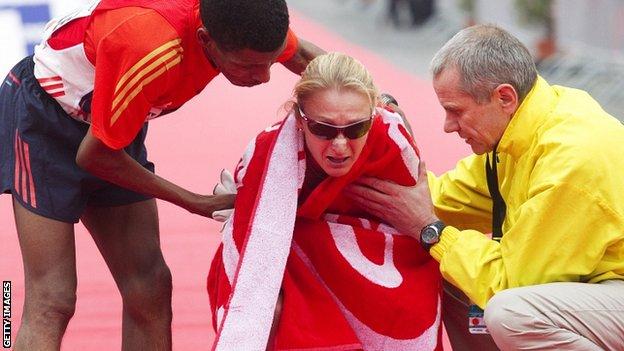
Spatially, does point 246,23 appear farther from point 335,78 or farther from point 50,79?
point 50,79

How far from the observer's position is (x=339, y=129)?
3668mm

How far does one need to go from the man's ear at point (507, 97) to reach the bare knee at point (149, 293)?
1235 mm

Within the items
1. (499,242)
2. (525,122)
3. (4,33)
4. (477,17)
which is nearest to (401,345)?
(499,242)

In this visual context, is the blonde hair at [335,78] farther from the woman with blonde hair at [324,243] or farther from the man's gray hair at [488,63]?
the man's gray hair at [488,63]

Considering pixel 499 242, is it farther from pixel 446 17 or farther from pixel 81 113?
pixel 446 17

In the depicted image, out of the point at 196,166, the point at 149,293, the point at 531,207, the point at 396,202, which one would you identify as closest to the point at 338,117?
the point at 396,202

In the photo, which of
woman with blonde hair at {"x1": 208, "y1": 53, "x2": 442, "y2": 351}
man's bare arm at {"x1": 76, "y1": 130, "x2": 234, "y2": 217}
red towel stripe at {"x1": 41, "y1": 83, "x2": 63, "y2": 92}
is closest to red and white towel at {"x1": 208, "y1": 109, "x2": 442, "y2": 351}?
woman with blonde hair at {"x1": 208, "y1": 53, "x2": 442, "y2": 351}

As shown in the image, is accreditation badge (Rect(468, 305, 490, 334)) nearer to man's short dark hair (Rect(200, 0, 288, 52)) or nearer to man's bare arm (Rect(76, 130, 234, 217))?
man's bare arm (Rect(76, 130, 234, 217))

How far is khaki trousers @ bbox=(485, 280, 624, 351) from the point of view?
3.69 meters

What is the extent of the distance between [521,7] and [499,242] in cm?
590

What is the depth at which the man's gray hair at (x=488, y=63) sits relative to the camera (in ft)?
12.3

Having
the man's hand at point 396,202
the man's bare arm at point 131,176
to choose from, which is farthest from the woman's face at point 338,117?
the man's bare arm at point 131,176

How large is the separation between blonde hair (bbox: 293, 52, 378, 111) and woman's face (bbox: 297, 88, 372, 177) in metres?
0.01

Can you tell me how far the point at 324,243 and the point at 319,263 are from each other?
7cm
